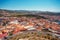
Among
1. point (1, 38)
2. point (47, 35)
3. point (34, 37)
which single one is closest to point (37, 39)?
point (34, 37)

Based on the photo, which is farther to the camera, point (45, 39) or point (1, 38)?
point (1, 38)

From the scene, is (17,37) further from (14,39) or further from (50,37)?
(50,37)

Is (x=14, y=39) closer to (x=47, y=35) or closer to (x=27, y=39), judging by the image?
(x=27, y=39)

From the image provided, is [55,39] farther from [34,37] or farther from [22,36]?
[22,36]

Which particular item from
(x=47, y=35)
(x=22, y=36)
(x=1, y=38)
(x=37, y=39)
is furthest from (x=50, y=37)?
(x=1, y=38)

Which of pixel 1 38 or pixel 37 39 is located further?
pixel 1 38

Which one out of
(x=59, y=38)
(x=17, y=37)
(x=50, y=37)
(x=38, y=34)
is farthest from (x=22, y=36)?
(x=59, y=38)

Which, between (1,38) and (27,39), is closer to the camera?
(27,39)
